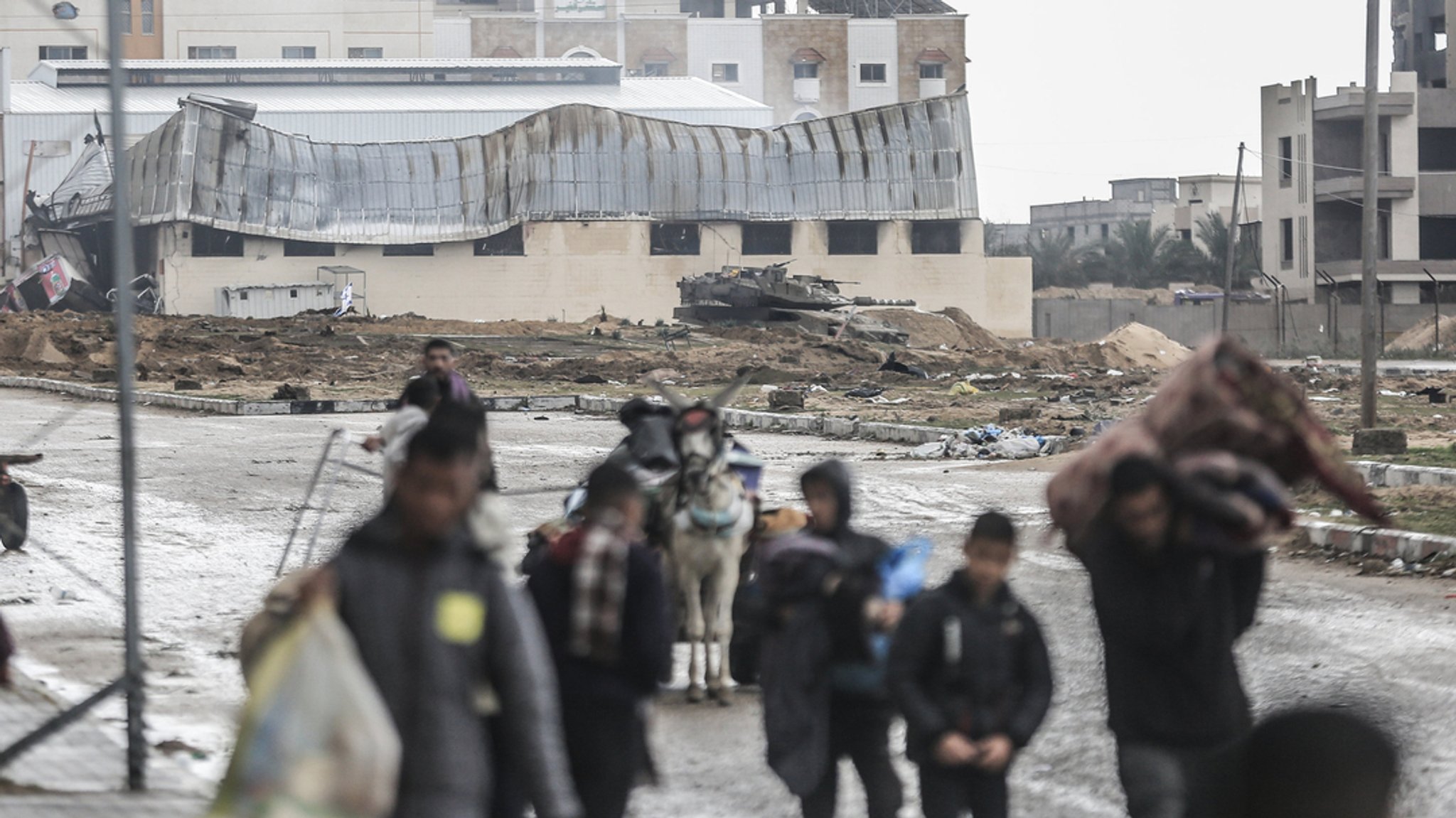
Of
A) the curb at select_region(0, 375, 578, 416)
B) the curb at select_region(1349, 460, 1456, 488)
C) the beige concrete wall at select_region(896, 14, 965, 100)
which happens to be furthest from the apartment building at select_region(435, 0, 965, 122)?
the curb at select_region(1349, 460, 1456, 488)

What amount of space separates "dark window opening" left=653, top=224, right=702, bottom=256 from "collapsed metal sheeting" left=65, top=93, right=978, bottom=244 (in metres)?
0.49

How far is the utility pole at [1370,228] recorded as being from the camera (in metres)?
22.2

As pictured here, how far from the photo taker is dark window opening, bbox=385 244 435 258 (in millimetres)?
65938

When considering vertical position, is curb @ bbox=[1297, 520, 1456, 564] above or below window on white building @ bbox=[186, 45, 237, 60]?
below

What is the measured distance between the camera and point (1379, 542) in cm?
1424

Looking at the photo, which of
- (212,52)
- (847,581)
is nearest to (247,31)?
(212,52)

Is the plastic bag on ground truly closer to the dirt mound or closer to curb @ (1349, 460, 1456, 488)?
curb @ (1349, 460, 1456, 488)

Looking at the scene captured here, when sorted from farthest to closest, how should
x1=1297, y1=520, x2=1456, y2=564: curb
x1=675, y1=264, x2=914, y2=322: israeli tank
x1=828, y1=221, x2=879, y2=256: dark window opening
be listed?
x1=828, y1=221, x2=879, y2=256: dark window opening → x1=675, y1=264, x2=914, y2=322: israeli tank → x1=1297, y1=520, x2=1456, y2=564: curb

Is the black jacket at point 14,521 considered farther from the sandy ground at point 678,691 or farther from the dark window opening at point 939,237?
the dark window opening at point 939,237

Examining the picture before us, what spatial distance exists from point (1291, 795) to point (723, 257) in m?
62.5

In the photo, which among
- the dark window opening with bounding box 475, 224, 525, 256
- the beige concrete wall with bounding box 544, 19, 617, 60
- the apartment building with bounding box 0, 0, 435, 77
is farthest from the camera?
the beige concrete wall with bounding box 544, 19, 617, 60

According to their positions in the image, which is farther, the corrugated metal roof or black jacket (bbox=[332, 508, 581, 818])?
the corrugated metal roof

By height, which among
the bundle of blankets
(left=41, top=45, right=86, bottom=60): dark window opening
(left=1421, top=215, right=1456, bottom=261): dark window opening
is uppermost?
(left=41, top=45, right=86, bottom=60): dark window opening

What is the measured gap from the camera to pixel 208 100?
6538 cm
